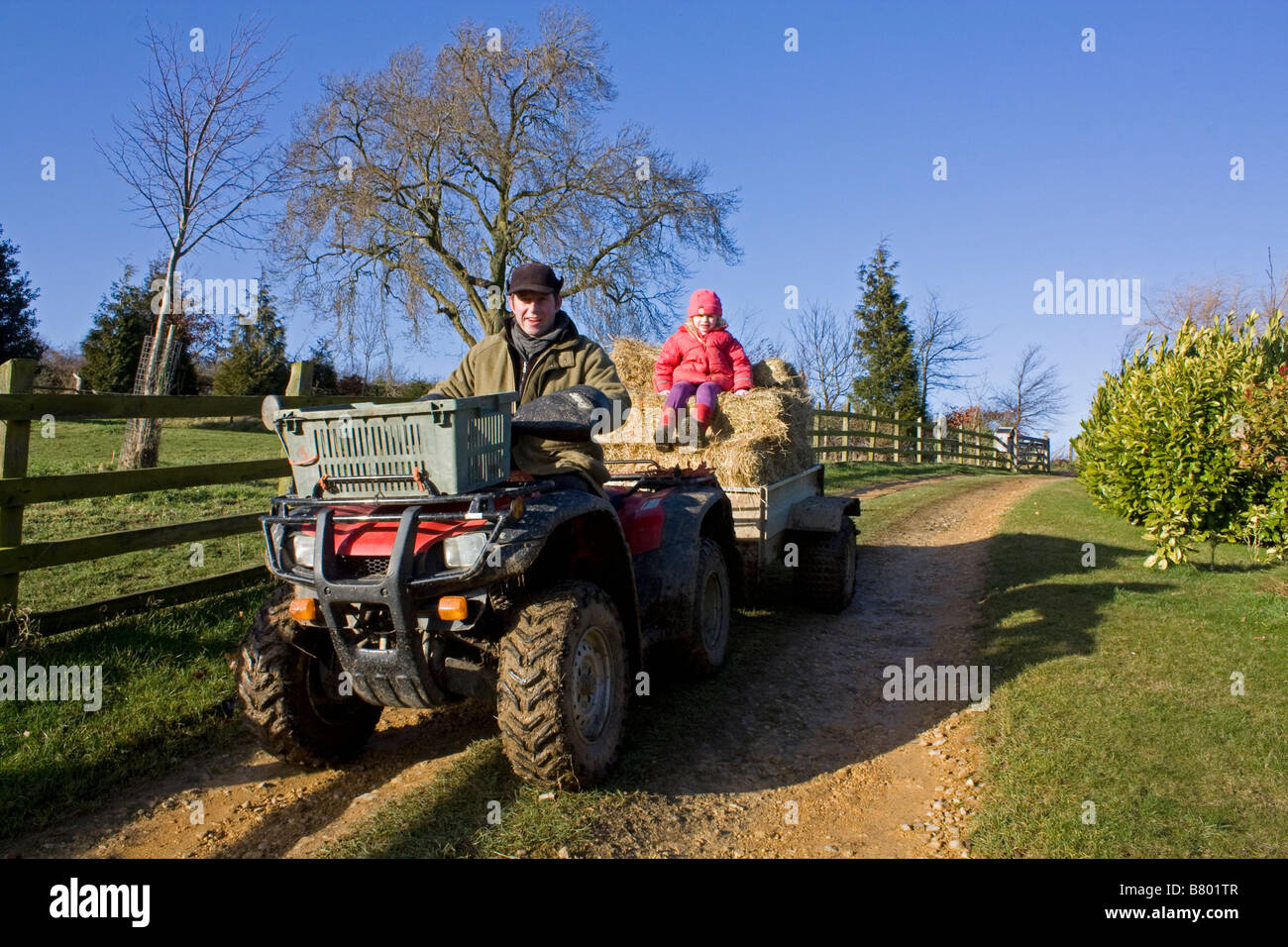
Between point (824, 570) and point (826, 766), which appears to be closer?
point (826, 766)

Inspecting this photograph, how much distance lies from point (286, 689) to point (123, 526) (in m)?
5.38

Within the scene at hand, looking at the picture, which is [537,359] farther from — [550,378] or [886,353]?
[886,353]

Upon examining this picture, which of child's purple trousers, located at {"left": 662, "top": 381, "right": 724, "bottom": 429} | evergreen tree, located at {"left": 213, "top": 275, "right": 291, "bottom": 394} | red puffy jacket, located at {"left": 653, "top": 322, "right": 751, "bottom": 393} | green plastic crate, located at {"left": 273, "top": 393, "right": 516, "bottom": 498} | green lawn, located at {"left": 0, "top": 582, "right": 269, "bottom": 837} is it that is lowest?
green lawn, located at {"left": 0, "top": 582, "right": 269, "bottom": 837}

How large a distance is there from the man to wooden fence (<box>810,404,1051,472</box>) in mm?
13053

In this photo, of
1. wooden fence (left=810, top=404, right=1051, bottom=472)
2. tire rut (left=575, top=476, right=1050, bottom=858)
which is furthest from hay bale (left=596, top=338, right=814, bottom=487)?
wooden fence (left=810, top=404, right=1051, bottom=472)

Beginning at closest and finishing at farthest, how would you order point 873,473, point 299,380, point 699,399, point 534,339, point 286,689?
point 286,689 → point 534,339 → point 699,399 → point 299,380 → point 873,473

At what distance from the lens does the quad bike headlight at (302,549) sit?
347 centimetres

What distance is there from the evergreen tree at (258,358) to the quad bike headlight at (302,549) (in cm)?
2387

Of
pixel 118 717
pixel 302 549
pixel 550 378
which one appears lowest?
pixel 118 717

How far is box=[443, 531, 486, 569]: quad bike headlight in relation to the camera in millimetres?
3246

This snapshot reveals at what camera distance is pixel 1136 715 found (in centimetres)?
470

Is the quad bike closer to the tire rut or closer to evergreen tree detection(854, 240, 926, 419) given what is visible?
the tire rut

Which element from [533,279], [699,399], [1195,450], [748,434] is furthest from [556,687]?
[1195,450]
